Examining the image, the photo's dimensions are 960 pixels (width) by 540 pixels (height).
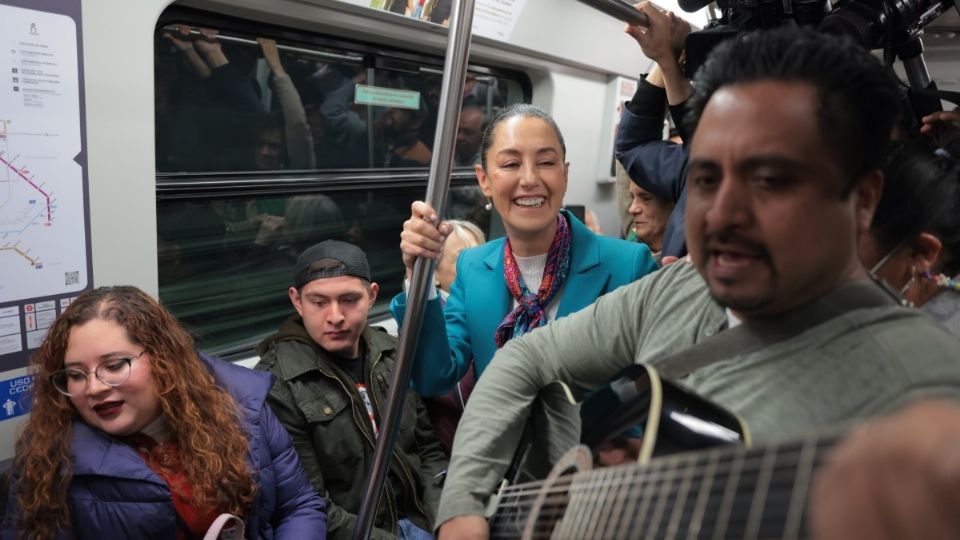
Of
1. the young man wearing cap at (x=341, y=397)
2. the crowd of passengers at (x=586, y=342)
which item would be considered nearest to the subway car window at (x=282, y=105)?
the crowd of passengers at (x=586, y=342)

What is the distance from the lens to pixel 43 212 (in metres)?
1.96

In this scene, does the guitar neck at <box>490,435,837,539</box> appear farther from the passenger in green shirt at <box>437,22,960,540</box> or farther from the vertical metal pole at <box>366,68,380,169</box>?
the vertical metal pole at <box>366,68,380,169</box>

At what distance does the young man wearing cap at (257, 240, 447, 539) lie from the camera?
2193 millimetres

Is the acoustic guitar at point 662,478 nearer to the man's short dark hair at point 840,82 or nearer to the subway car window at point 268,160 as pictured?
the man's short dark hair at point 840,82

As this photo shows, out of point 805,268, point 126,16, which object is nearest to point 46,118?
point 126,16

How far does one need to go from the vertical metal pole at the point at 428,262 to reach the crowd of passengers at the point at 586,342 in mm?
58

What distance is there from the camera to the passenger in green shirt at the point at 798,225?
0.65 metres

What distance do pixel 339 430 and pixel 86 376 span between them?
0.82m

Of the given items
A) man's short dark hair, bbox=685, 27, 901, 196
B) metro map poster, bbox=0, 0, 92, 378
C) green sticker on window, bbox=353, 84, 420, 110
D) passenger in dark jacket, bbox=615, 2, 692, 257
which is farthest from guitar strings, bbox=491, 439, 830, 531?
green sticker on window, bbox=353, 84, 420, 110

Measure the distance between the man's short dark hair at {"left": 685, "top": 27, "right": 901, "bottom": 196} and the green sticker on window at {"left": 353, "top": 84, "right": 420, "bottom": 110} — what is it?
2740 millimetres

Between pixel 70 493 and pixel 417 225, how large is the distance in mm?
1156

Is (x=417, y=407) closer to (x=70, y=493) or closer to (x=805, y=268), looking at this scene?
(x=70, y=493)

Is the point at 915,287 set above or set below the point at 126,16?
below

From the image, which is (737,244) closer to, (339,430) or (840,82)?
(840,82)
